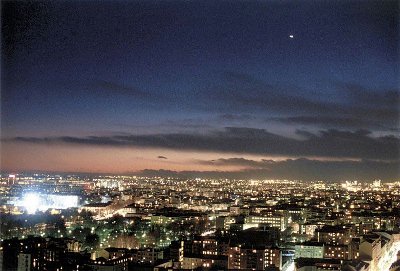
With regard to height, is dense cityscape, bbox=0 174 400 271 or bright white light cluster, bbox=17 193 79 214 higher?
bright white light cluster, bbox=17 193 79 214

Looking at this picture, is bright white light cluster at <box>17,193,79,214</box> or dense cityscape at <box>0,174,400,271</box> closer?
dense cityscape at <box>0,174,400,271</box>

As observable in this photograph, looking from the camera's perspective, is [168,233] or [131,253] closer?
[131,253]

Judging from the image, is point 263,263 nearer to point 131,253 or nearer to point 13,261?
point 131,253

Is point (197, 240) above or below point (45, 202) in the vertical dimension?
below

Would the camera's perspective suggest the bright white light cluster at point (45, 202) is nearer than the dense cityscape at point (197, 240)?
No

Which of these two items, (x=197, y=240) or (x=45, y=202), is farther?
(x=45, y=202)

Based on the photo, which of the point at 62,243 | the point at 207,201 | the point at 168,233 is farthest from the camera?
the point at 207,201

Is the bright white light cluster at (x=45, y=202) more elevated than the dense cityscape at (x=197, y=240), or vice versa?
the bright white light cluster at (x=45, y=202)

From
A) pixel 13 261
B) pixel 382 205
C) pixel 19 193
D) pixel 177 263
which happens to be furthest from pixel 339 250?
pixel 19 193
